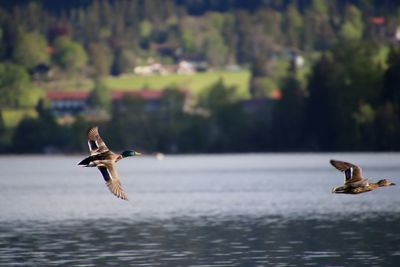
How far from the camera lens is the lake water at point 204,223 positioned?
173 feet

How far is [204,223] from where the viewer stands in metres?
68.3

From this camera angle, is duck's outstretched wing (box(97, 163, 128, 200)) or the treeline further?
the treeline

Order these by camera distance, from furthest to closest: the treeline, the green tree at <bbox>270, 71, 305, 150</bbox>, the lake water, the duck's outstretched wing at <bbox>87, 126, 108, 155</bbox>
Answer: the green tree at <bbox>270, 71, 305, 150</bbox> < the treeline < the lake water < the duck's outstretched wing at <bbox>87, 126, 108, 155</bbox>

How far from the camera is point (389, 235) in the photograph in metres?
59.3

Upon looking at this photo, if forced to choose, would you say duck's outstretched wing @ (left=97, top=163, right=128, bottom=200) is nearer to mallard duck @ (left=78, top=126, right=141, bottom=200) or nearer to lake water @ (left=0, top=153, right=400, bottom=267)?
mallard duck @ (left=78, top=126, right=141, bottom=200)

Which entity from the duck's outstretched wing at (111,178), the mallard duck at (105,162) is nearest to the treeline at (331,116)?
the mallard duck at (105,162)

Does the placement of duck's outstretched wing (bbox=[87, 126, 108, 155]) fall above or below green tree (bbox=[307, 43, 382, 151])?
below

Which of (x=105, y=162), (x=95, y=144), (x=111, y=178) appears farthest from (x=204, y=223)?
(x=111, y=178)

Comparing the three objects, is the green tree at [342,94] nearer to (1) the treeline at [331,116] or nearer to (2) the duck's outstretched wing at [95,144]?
(1) the treeline at [331,116]

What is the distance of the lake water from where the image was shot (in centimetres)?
5262

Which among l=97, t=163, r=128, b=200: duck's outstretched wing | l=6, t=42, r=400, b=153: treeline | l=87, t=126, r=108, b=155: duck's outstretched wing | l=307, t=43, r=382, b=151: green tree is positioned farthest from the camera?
l=307, t=43, r=382, b=151: green tree

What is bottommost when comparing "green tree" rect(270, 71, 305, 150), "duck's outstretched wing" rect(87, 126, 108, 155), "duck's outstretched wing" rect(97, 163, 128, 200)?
"duck's outstretched wing" rect(97, 163, 128, 200)

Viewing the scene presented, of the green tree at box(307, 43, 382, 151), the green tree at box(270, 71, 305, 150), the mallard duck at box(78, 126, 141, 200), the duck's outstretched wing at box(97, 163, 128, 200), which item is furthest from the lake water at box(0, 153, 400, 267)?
the green tree at box(270, 71, 305, 150)

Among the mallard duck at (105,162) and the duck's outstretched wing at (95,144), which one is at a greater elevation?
the duck's outstretched wing at (95,144)
